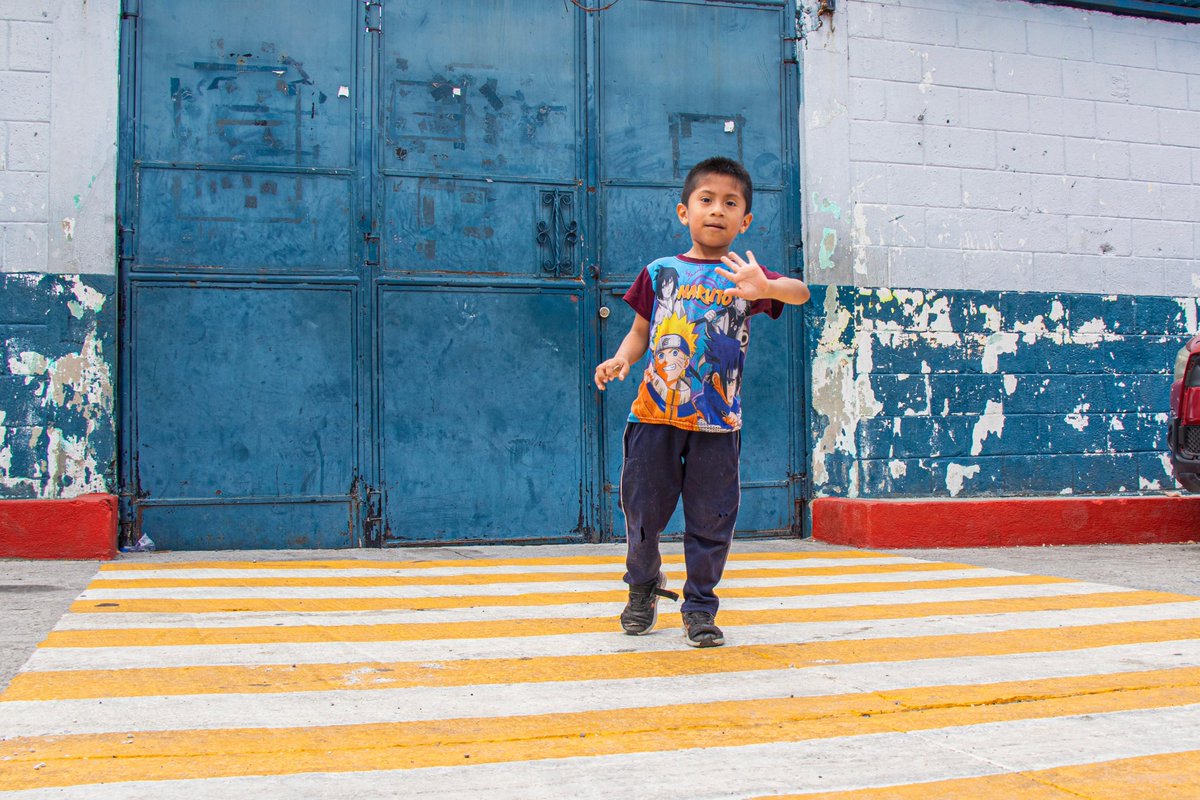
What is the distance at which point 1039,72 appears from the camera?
811cm

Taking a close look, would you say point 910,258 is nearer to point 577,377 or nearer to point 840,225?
point 840,225

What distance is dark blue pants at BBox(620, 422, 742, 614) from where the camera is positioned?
381 cm

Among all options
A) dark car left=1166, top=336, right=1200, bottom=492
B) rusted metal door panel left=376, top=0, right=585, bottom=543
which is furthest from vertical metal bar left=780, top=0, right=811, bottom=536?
dark car left=1166, top=336, right=1200, bottom=492

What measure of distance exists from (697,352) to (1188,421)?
14.2 feet

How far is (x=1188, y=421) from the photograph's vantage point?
676cm

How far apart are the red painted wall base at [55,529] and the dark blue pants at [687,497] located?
344 cm

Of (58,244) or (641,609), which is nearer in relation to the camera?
(641,609)

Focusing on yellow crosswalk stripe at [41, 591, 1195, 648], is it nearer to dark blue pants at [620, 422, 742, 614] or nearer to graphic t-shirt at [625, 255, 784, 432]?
dark blue pants at [620, 422, 742, 614]

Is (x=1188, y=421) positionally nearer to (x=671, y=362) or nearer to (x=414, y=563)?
(x=671, y=362)

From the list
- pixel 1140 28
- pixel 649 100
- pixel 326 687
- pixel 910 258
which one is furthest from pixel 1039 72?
pixel 326 687

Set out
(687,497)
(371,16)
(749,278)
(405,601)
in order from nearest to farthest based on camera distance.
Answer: (749,278)
(687,497)
(405,601)
(371,16)

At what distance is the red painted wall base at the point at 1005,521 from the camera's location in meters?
7.13

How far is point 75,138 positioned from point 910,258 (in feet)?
17.4

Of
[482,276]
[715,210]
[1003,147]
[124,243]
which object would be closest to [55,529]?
[124,243]
